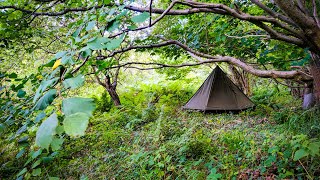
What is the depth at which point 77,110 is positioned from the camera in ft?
1.23

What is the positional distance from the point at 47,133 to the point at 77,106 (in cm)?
6

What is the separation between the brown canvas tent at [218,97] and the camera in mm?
5643

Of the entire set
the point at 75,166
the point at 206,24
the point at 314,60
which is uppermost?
the point at 206,24

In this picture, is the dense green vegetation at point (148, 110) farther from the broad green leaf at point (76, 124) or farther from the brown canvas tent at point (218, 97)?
the brown canvas tent at point (218, 97)

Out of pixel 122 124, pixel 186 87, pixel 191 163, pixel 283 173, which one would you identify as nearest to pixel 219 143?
pixel 191 163

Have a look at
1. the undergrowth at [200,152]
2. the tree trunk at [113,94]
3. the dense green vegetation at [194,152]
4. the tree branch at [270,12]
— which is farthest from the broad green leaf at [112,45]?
the tree trunk at [113,94]

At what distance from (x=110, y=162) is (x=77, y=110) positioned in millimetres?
3134

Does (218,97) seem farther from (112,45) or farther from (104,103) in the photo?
(112,45)

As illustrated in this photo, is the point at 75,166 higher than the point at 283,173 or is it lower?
lower

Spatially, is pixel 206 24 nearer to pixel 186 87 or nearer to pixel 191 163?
pixel 191 163

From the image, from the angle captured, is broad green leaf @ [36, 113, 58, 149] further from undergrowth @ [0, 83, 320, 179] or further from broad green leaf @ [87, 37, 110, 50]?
undergrowth @ [0, 83, 320, 179]

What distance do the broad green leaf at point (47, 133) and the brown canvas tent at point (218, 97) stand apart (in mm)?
5433

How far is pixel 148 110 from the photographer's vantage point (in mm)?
5570

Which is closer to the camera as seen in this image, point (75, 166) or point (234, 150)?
point (234, 150)
